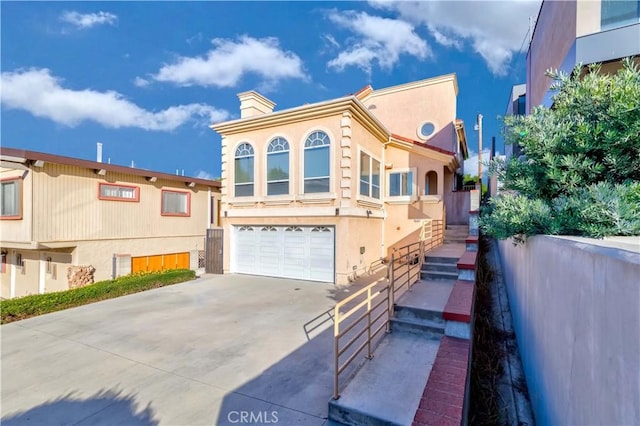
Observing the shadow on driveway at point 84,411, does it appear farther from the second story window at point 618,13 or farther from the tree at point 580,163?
the second story window at point 618,13

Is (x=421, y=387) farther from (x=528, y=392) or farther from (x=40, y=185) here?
(x=40, y=185)

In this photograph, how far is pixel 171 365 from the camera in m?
4.63

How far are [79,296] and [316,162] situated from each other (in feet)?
28.2

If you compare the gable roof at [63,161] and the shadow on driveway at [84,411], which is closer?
the shadow on driveway at [84,411]

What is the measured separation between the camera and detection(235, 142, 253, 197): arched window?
482 inches

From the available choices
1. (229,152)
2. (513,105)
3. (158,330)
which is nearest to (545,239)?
(158,330)

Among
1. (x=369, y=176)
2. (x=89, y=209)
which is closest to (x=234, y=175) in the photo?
(x=369, y=176)

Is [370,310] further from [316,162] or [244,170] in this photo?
[244,170]

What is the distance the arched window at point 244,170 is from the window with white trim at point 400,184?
6.36 meters

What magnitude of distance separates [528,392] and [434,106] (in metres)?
14.2

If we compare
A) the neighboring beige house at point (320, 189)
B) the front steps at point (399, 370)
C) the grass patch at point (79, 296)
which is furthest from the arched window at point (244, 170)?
the front steps at point (399, 370)

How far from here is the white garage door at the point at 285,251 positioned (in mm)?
10719

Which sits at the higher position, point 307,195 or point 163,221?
point 307,195

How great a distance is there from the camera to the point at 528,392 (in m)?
4.04
